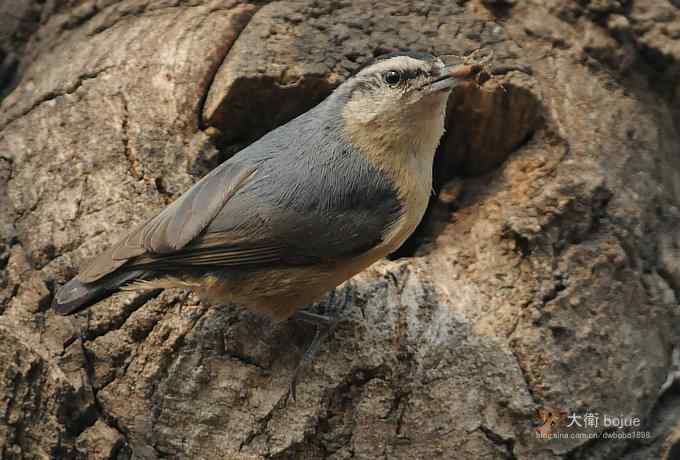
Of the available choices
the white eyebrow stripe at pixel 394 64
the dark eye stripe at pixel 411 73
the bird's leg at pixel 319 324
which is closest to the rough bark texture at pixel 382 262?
the bird's leg at pixel 319 324

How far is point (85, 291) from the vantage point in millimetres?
2900

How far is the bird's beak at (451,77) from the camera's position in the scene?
3.01 metres

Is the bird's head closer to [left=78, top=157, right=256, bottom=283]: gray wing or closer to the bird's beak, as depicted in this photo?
the bird's beak

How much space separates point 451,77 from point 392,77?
242mm

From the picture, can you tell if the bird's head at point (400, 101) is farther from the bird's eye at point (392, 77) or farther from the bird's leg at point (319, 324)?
the bird's leg at point (319, 324)

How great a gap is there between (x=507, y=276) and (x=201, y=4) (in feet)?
6.50

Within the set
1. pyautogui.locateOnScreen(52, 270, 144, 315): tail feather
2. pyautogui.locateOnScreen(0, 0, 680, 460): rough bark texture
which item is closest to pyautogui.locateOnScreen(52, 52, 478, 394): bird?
pyautogui.locateOnScreen(52, 270, 144, 315): tail feather

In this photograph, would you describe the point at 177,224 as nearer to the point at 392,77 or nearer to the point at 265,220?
the point at 265,220

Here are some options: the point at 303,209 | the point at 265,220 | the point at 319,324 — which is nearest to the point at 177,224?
the point at 265,220

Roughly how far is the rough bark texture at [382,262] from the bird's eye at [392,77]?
54 centimetres

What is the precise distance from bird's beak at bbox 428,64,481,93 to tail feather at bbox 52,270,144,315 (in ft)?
4.40

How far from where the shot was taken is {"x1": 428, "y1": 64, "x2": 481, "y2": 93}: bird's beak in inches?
118

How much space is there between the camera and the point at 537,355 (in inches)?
126

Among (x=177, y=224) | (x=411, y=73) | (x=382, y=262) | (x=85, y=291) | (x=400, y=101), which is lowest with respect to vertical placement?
(x=382, y=262)
